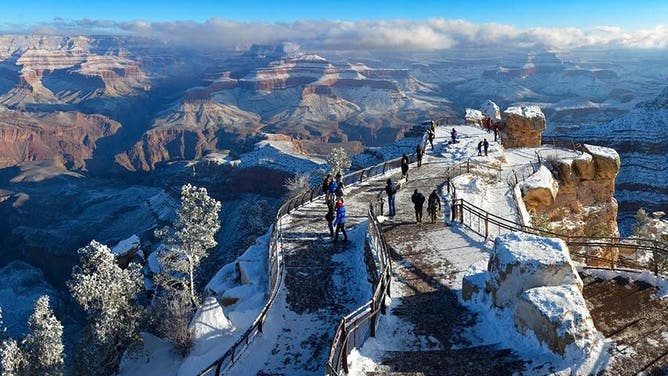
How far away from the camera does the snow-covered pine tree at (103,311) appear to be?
92.0ft

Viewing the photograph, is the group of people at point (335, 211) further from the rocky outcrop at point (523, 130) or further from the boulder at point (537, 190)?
the rocky outcrop at point (523, 130)

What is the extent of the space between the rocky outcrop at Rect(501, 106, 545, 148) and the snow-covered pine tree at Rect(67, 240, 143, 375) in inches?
1476

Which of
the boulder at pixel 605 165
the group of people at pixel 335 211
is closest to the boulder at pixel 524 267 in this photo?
the group of people at pixel 335 211

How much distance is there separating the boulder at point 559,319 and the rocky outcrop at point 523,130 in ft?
133

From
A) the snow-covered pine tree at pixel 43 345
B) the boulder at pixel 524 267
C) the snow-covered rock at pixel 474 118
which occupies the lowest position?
the snow-covered pine tree at pixel 43 345

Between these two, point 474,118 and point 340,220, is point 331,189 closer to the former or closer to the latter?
point 340,220

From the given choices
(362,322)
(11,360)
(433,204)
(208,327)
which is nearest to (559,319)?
(362,322)

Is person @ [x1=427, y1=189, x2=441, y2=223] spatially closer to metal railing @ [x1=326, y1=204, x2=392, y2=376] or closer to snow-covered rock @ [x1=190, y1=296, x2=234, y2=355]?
metal railing @ [x1=326, y1=204, x2=392, y2=376]

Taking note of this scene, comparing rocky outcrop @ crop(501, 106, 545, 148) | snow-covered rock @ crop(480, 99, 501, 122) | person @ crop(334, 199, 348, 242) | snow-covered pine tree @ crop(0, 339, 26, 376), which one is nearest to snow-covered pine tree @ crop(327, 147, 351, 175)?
snow-covered rock @ crop(480, 99, 501, 122)

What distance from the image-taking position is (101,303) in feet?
93.3

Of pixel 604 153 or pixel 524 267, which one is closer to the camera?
pixel 524 267

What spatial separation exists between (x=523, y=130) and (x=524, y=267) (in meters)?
41.2

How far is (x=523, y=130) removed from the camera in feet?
168

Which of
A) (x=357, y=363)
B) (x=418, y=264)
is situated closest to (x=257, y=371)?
(x=357, y=363)
